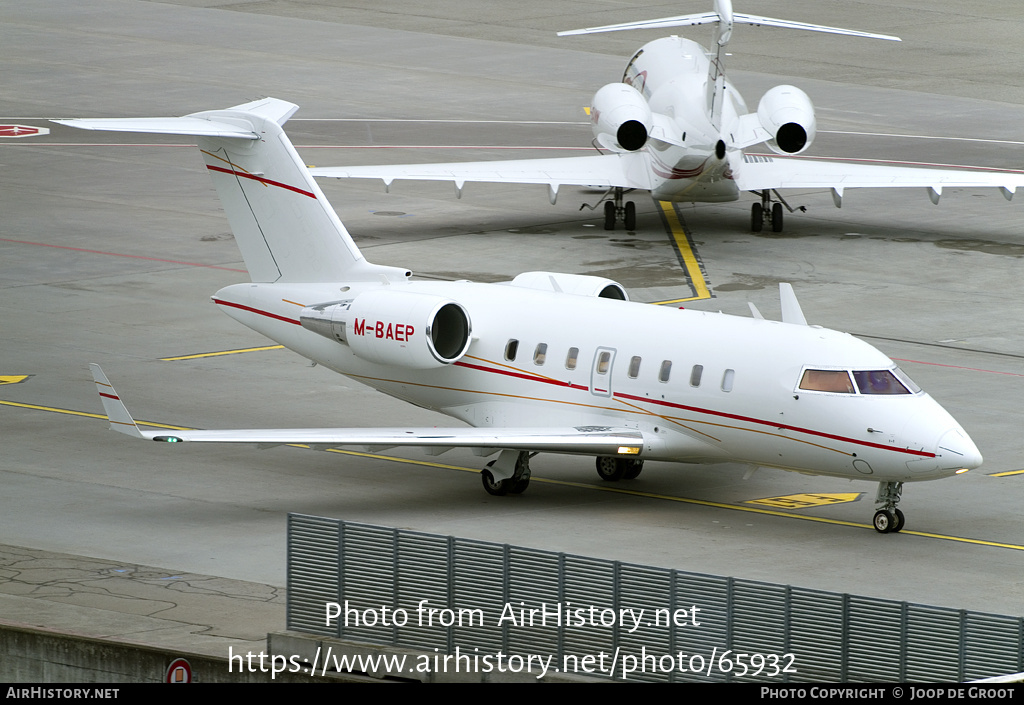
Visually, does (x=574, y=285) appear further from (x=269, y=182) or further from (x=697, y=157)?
(x=697, y=157)

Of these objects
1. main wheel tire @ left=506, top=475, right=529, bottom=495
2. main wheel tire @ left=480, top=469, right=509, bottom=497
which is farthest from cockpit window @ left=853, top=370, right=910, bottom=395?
main wheel tire @ left=480, top=469, right=509, bottom=497

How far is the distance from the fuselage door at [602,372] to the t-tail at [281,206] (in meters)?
4.39

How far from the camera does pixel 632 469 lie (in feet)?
93.2

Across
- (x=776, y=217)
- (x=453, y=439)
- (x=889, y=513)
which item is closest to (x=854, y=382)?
(x=889, y=513)

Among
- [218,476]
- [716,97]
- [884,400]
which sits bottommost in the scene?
[218,476]

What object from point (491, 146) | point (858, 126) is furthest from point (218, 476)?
point (858, 126)

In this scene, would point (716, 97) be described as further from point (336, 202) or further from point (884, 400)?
point (884, 400)

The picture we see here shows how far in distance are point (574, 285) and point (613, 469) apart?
3591mm

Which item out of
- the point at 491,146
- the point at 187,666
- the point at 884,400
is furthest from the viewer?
the point at 491,146

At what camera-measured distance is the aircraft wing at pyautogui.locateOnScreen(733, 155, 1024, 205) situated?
1837 inches

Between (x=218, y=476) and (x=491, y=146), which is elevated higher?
(x=491, y=146)

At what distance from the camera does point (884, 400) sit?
81.7 ft

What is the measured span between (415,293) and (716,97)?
19.4m

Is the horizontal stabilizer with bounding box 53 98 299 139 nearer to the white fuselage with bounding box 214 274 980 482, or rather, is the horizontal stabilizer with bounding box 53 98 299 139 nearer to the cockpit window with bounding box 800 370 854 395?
the white fuselage with bounding box 214 274 980 482
